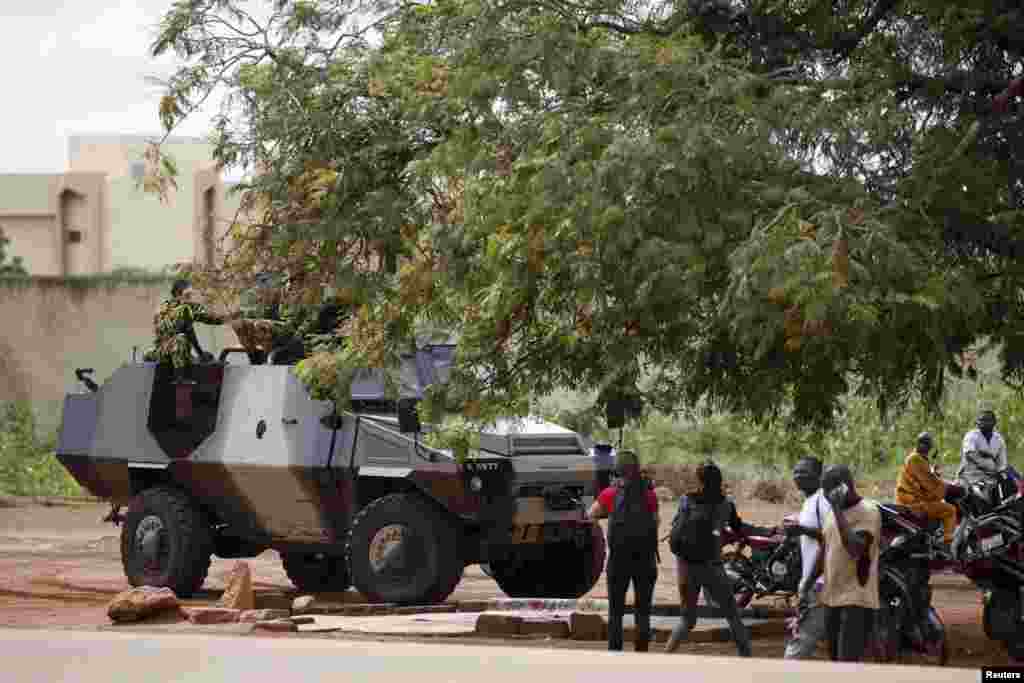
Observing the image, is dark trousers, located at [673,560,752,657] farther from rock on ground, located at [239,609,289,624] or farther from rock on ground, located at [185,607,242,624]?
rock on ground, located at [185,607,242,624]

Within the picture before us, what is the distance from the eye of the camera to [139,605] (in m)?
15.2

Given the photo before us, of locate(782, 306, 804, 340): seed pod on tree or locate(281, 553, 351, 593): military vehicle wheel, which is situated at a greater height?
locate(782, 306, 804, 340): seed pod on tree

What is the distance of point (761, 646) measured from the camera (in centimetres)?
1391

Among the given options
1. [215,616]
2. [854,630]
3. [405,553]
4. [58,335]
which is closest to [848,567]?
[854,630]

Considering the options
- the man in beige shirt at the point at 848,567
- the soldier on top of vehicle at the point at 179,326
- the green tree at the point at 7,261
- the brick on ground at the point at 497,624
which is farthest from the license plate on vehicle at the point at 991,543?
the green tree at the point at 7,261

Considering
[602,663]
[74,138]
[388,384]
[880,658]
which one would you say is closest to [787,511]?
[388,384]

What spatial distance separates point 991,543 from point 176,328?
7.60 m

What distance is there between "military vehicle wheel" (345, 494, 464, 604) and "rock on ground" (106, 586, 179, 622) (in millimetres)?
1475

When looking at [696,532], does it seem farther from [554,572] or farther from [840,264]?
[554,572]

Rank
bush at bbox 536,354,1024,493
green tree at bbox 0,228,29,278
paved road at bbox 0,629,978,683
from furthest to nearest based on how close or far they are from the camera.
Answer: green tree at bbox 0,228,29,278, bush at bbox 536,354,1024,493, paved road at bbox 0,629,978,683

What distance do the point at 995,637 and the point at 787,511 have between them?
1585cm

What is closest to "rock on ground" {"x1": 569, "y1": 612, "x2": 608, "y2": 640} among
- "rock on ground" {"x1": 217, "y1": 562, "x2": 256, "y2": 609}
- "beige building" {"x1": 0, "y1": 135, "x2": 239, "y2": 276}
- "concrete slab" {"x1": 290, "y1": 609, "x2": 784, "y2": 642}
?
"concrete slab" {"x1": 290, "y1": 609, "x2": 784, "y2": 642}

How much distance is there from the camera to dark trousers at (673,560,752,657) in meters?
12.1

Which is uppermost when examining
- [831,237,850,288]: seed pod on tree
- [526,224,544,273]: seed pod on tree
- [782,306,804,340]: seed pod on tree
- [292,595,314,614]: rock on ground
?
[526,224,544,273]: seed pod on tree
